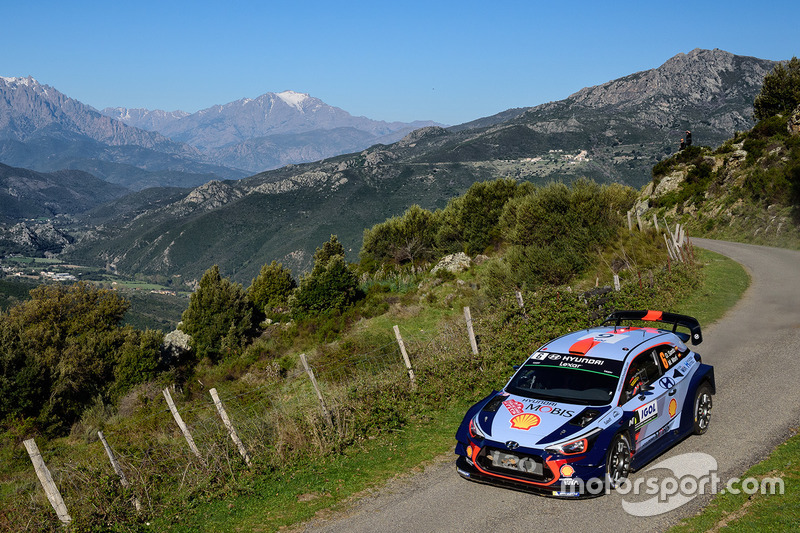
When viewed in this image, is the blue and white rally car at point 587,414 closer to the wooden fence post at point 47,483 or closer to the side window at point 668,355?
the side window at point 668,355

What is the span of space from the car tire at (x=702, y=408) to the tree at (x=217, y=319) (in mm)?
30521

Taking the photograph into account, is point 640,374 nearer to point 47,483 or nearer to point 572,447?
point 572,447

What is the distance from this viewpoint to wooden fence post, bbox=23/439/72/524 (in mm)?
7426

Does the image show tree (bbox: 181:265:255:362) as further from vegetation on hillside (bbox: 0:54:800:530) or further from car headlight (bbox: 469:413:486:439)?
car headlight (bbox: 469:413:486:439)

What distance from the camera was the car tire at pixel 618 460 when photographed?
7.30m

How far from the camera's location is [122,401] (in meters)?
27.7

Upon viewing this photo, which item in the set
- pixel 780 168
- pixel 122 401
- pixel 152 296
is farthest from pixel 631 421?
pixel 152 296

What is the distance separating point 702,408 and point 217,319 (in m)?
33.1

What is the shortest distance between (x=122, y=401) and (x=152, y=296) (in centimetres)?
15960

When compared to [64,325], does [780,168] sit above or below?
below

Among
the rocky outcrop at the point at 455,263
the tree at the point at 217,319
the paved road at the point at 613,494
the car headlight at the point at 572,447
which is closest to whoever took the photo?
the paved road at the point at 613,494

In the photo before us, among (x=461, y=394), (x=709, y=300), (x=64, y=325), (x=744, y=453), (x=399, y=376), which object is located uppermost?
(x=64, y=325)

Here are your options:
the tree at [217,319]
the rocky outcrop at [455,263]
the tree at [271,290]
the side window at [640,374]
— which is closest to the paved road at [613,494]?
the side window at [640,374]

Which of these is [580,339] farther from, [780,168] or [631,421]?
[780,168]
